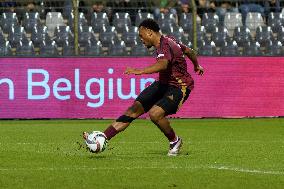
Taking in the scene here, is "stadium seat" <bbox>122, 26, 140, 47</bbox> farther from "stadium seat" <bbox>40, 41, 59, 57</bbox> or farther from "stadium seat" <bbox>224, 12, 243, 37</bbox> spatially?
"stadium seat" <bbox>224, 12, 243, 37</bbox>

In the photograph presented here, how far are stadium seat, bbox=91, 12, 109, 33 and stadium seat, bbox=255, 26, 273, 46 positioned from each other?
13.8ft

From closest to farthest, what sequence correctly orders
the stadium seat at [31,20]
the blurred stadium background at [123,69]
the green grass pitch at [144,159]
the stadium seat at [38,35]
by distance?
1. the green grass pitch at [144,159]
2. the blurred stadium background at [123,69]
3. the stadium seat at [38,35]
4. the stadium seat at [31,20]

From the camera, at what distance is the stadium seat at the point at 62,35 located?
25.4 metres

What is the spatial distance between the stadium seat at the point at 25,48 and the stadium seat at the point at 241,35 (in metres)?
5.73

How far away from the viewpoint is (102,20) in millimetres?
26516

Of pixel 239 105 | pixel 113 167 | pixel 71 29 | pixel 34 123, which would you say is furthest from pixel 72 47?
pixel 113 167

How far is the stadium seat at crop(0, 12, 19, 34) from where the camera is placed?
2555 cm

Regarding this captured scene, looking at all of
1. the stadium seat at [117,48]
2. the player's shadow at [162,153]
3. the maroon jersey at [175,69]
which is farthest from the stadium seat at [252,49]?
the maroon jersey at [175,69]

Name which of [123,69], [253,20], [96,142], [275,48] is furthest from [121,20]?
[96,142]

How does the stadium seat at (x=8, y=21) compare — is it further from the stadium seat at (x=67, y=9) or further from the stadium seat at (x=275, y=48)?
the stadium seat at (x=275, y=48)

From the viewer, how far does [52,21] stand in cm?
2597

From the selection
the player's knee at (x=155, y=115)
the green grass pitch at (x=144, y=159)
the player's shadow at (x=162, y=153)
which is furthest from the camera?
the player's shadow at (x=162, y=153)

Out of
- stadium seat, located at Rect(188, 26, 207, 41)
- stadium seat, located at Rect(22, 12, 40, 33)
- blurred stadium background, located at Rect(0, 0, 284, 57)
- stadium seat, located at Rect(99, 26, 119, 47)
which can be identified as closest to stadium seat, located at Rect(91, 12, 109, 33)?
blurred stadium background, located at Rect(0, 0, 284, 57)

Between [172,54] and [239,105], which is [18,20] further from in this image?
[172,54]
